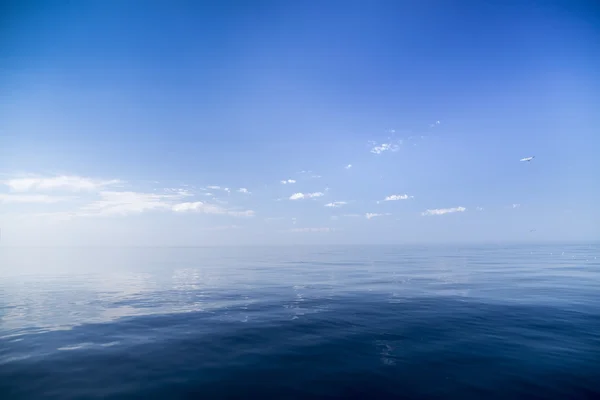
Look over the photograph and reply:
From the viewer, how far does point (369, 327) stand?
20.6 meters

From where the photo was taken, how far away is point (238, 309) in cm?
2658

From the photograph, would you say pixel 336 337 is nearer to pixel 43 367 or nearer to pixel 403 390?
pixel 403 390

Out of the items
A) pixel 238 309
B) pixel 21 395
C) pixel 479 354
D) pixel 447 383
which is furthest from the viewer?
pixel 238 309

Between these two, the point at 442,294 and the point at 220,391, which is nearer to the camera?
the point at 220,391

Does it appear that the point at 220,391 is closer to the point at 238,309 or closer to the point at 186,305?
the point at 238,309

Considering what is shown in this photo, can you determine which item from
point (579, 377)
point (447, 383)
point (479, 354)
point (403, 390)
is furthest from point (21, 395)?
point (579, 377)

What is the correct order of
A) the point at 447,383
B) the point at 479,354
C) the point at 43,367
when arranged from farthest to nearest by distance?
the point at 479,354, the point at 43,367, the point at 447,383

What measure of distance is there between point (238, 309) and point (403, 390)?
1734 cm

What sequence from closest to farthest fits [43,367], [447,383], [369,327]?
[447,383]
[43,367]
[369,327]

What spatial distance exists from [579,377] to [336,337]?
11.7 m

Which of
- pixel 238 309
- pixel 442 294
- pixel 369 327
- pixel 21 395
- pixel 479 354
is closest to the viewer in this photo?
pixel 21 395

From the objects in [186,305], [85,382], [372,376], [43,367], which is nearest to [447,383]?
[372,376]

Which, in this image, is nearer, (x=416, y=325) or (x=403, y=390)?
(x=403, y=390)

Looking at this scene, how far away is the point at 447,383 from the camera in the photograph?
13.0 meters
